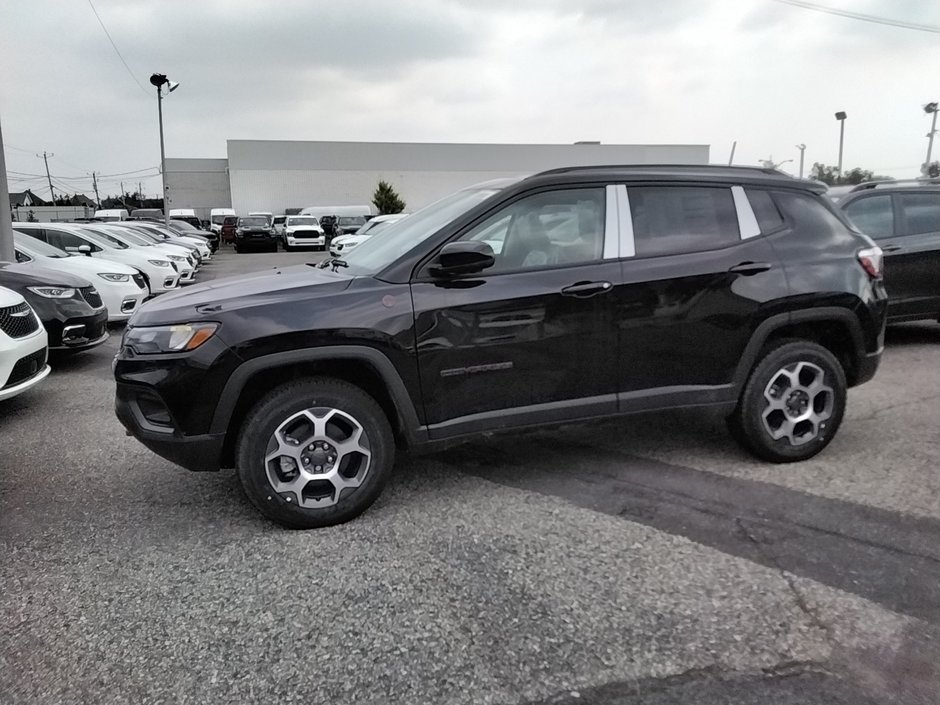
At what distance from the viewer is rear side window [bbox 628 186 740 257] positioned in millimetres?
4094

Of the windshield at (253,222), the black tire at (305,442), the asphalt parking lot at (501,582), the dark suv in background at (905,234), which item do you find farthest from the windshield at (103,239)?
the windshield at (253,222)

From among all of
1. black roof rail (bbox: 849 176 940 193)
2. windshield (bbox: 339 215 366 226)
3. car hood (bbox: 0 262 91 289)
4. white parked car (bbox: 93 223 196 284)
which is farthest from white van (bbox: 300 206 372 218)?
black roof rail (bbox: 849 176 940 193)

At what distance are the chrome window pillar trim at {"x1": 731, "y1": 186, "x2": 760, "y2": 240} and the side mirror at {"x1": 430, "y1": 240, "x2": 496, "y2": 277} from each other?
163 cm

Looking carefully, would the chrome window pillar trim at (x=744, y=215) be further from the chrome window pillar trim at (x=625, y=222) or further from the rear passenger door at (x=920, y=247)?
the rear passenger door at (x=920, y=247)

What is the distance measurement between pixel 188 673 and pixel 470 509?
1684 millimetres

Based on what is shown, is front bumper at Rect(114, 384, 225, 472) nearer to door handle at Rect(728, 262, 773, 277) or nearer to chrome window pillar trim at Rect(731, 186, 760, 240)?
door handle at Rect(728, 262, 773, 277)

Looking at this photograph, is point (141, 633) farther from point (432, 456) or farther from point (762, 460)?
point (762, 460)

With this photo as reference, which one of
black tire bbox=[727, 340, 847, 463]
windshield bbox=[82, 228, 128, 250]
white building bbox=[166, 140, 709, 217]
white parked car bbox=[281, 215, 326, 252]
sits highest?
white building bbox=[166, 140, 709, 217]

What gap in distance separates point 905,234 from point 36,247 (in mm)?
11929

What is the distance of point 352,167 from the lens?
2490 inches

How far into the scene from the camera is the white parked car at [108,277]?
10.0 metres

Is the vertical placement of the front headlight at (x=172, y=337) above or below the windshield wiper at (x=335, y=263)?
below

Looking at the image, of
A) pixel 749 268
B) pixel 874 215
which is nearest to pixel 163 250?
pixel 874 215

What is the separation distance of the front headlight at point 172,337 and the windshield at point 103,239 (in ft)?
37.3
